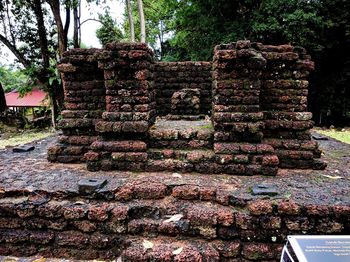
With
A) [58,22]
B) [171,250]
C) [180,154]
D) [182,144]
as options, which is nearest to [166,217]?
[171,250]

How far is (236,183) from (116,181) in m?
1.27

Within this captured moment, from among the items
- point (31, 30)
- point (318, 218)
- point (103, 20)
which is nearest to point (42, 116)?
point (31, 30)

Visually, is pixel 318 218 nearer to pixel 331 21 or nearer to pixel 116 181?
pixel 116 181

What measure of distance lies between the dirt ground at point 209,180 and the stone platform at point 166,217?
0.03 feet

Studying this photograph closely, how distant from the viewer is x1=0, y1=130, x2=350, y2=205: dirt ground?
2.49 meters

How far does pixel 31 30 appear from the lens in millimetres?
11242

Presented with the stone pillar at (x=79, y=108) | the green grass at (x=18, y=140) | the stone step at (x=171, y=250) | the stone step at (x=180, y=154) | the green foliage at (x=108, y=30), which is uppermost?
the green foliage at (x=108, y=30)

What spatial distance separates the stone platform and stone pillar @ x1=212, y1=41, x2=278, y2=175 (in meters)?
0.31

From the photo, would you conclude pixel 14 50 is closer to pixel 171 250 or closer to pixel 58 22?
pixel 58 22

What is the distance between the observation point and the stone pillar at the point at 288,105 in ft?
10.7

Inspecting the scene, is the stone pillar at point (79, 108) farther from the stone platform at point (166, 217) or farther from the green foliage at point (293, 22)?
the green foliage at point (293, 22)

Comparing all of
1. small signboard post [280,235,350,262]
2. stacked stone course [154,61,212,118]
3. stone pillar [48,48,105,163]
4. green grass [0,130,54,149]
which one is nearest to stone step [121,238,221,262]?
small signboard post [280,235,350,262]

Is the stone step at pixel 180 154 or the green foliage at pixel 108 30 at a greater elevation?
the green foliage at pixel 108 30

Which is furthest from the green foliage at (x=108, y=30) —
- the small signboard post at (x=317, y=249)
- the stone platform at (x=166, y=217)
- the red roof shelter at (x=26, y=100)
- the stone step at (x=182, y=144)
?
the small signboard post at (x=317, y=249)
